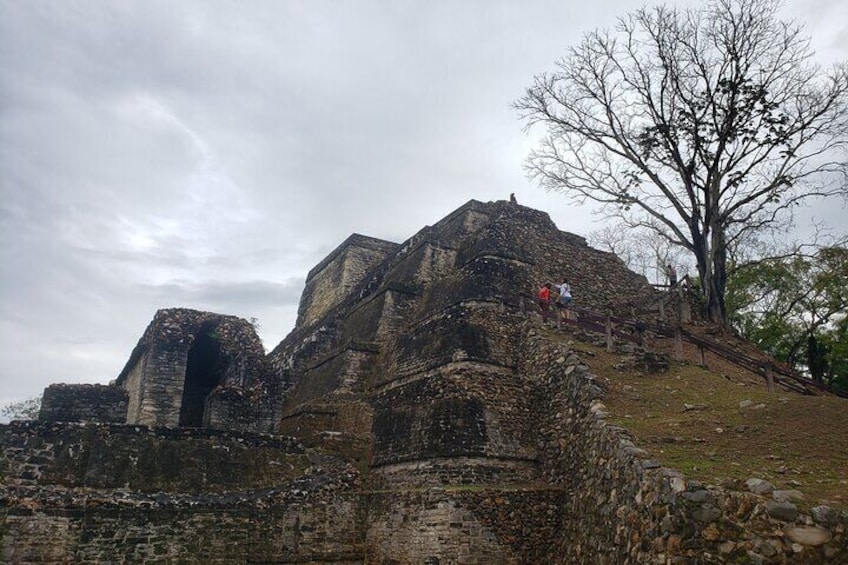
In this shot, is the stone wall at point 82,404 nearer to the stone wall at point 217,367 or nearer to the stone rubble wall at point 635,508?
the stone wall at point 217,367

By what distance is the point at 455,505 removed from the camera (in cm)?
1032

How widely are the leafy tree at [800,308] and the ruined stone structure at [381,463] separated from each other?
1101cm

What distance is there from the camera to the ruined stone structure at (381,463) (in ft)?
30.7

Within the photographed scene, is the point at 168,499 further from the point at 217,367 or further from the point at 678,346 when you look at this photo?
the point at 678,346

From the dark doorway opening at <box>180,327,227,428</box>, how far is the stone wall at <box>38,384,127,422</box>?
2.23m

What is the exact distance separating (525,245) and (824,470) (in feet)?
31.7

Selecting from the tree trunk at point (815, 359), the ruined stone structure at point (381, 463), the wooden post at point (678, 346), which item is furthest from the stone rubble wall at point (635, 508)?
the tree trunk at point (815, 359)

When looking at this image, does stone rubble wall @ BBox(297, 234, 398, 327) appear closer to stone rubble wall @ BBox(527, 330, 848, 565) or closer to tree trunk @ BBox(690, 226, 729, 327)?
tree trunk @ BBox(690, 226, 729, 327)

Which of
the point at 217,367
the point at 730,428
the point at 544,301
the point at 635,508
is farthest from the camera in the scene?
the point at 217,367

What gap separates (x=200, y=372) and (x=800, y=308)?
19260mm

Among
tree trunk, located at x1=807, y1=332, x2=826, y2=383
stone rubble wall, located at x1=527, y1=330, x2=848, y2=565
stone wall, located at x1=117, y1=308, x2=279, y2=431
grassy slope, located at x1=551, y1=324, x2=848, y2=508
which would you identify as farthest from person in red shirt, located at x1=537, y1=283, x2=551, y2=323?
tree trunk, located at x1=807, y1=332, x2=826, y2=383

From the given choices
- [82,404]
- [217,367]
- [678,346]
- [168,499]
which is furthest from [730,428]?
[217,367]

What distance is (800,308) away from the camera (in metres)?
22.6

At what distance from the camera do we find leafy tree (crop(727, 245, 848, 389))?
66.5 ft
